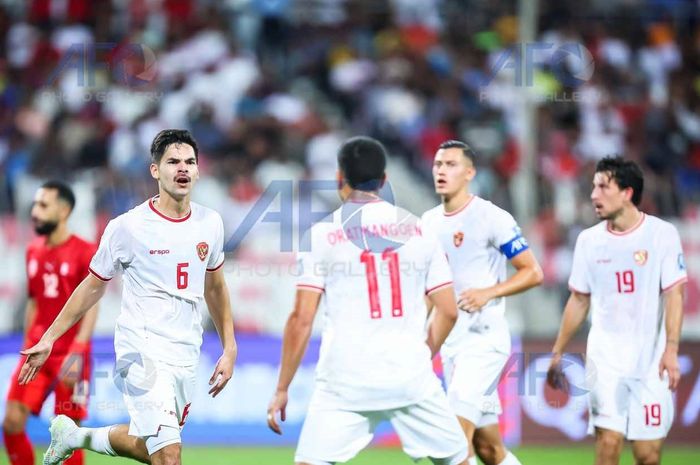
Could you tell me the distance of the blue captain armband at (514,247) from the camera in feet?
25.8

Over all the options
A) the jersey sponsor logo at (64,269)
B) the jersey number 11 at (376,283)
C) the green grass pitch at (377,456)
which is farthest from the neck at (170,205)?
the green grass pitch at (377,456)

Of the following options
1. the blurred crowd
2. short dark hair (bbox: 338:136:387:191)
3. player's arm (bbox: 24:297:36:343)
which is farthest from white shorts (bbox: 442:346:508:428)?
the blurred crowd

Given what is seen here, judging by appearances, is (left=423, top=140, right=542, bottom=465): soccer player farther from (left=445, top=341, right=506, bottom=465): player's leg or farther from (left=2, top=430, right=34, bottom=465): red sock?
(left=2, top=430, right=34, bottom=465): red sock

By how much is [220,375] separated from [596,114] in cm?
1019

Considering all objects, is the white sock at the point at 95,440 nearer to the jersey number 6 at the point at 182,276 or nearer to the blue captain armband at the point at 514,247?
the jersey number 6 at the point at 182,276

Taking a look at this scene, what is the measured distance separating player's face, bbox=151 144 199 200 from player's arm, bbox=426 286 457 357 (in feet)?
5.30

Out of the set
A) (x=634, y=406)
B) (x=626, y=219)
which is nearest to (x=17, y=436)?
(x=634, y=406)

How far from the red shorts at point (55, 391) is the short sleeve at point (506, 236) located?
10.4 feet

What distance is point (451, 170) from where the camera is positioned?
818 centimetres

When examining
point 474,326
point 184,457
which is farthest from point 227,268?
point 474,326

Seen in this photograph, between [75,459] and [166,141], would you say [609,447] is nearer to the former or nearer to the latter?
[166,141]

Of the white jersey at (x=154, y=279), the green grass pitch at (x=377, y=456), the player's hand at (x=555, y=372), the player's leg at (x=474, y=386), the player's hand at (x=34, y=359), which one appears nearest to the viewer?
the player's hand at (x=34, y=359)

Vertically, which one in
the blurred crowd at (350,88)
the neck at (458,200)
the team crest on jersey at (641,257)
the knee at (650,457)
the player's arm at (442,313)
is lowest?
the knee at (650,457)

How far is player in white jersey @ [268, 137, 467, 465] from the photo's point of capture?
6172 mm
